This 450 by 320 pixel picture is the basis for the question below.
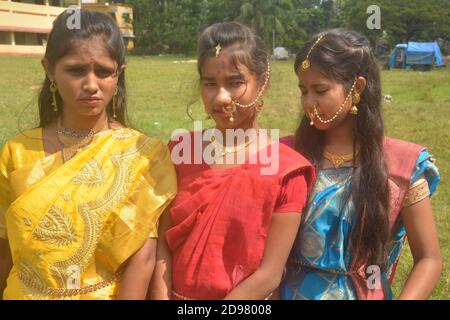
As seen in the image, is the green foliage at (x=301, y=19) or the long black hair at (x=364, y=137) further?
the green foliage at (x=301, y=19)

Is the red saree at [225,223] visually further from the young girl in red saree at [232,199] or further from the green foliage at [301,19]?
the green foliage at [301,19]

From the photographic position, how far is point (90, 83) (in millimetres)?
1987

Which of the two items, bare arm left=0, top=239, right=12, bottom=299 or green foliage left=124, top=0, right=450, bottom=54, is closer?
bare arm left=0, top=239, right=12, bottom=299

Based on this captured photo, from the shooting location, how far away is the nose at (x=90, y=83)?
1986 mm

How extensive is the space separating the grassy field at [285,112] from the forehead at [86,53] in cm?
45

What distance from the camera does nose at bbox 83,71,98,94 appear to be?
1.99 metres

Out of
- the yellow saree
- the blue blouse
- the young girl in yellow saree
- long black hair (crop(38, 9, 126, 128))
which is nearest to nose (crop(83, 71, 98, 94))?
the young girl in yellow saree

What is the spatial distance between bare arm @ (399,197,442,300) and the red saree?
1.50 feet

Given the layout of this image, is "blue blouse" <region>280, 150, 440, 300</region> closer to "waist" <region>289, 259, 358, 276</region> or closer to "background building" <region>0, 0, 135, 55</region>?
"waist" <region>289, 259, 358, 276</region>

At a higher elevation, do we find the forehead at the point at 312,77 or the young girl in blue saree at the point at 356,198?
the forehead at the point at 312,77

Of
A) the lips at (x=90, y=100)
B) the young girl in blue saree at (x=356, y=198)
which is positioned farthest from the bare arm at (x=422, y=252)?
the lips at (x=90, y=100)

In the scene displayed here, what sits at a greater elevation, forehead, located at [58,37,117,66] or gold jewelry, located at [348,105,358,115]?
forehead, located at [58,37,117,66]
